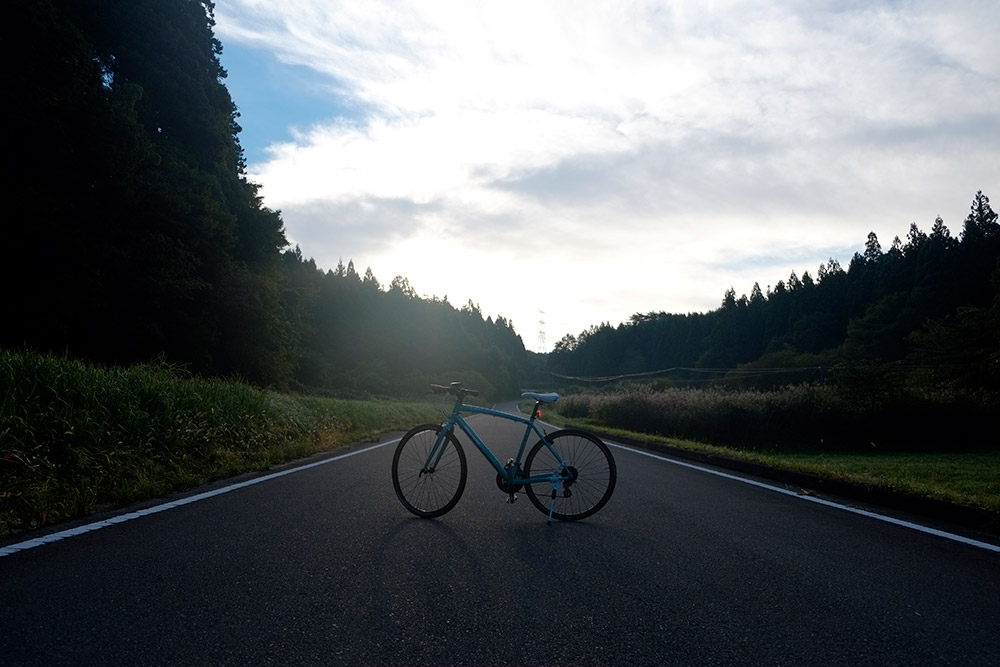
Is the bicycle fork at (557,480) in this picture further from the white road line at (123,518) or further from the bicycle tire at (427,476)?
the white road line at (123,518)

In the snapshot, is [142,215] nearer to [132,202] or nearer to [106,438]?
[132,202]

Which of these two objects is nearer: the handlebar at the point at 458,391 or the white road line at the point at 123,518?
the white road line at the point at 123,518

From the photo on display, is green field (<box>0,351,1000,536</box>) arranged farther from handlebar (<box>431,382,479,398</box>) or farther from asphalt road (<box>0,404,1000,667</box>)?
handlebar (<box>431,382,479,398</box>)

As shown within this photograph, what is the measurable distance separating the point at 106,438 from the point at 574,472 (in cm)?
499

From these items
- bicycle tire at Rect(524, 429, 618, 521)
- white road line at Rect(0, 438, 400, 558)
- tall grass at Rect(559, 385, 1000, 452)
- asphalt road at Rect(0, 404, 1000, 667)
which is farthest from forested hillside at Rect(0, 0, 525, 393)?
tall grass at Rect(559, 385, 1000, 452)

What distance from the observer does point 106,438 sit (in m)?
6.82

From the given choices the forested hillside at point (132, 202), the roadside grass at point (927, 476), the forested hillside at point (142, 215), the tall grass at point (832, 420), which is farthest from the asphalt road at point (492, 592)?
the tall grass at point (832, 420)

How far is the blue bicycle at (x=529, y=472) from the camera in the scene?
5.44m

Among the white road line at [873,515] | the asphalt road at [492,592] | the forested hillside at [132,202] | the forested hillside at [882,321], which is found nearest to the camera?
the asphalt road at [492,592]

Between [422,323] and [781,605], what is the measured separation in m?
102

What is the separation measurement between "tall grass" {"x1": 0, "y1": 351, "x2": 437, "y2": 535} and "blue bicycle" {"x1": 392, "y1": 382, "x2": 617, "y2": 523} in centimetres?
259

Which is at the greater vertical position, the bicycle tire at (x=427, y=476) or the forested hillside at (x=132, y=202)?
the forested hillside at (x=132, y=202)

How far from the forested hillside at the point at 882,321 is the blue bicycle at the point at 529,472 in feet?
65.6

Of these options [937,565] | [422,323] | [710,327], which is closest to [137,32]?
[937,565]
